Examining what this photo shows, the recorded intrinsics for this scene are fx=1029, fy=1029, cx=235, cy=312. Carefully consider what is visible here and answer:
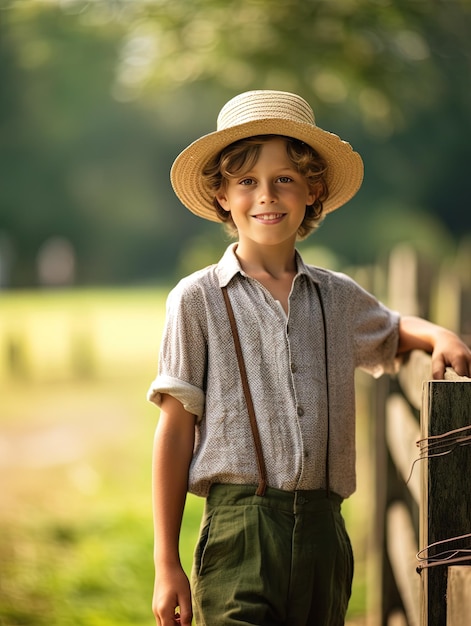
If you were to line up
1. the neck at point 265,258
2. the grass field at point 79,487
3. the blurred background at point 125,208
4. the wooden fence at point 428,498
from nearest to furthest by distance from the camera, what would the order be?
1. the wooden fence at point 428,498
2. the neck at point 265,258
3. the grass field at point 79,487
4. the blurred background at point 125,208

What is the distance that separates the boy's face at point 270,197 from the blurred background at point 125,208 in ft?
5.98

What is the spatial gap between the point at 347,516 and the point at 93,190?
29.9 meters

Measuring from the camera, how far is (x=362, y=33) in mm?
9680

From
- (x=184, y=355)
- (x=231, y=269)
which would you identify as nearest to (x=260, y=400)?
(x=184, y=355)

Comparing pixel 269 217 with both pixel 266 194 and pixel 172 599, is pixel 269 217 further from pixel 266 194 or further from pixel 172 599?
pixel 172 599

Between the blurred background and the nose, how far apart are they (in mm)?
1878

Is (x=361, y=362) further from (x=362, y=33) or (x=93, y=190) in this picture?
(x=93, y=190)

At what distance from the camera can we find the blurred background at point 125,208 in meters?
6.59

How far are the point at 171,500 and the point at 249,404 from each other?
10.7 inches

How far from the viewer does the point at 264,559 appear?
218 cm

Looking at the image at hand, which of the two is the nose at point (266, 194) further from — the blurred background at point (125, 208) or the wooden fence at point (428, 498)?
the blurred background at point (125, 208)

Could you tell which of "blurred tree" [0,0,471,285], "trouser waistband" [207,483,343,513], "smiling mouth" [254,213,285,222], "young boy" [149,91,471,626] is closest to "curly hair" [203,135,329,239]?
"young boy" [149,91,471,626]

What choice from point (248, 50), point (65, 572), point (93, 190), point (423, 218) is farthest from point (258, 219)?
point (93, 190)

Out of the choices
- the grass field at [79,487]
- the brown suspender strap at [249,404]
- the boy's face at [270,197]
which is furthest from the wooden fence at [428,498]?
the grass field at [79,487]
